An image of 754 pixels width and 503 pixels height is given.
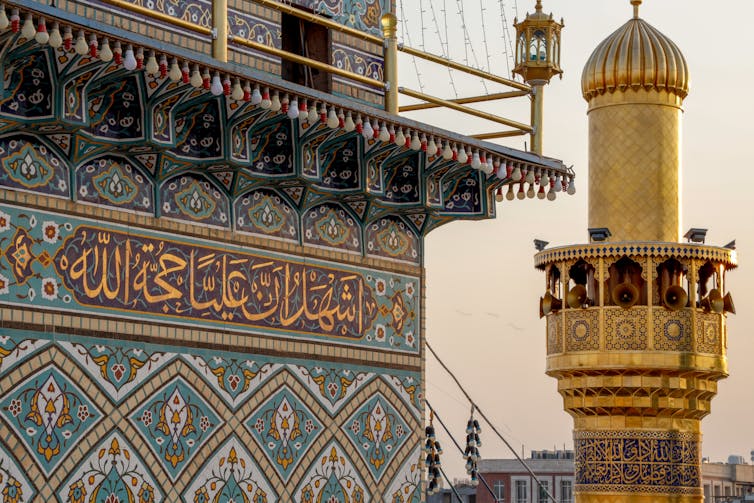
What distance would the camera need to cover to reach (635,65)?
20562 mm

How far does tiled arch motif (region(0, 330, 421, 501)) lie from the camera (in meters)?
7.08

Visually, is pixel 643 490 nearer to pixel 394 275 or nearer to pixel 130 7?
pixel 394 275

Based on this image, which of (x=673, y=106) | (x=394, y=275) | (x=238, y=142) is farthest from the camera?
(x=673, y=106)

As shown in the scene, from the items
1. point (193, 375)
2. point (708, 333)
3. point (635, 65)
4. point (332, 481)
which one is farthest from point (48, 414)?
point (635, 65)

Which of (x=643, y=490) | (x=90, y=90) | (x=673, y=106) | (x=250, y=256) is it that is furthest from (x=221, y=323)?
(x=673, y=106)

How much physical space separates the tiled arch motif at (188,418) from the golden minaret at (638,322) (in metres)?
10.8

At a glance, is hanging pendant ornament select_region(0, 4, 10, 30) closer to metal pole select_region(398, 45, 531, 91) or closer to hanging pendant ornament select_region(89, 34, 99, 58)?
hanging pendant ornament select_region(89, 34, 99, 58)

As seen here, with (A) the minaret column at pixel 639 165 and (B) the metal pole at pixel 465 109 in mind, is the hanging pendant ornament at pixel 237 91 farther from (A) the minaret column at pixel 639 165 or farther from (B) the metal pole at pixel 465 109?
(A) the minaret column at pixel 639 165

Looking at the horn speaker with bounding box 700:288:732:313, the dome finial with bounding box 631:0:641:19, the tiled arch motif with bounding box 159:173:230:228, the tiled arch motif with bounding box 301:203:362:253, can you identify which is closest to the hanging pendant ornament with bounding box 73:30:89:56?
the tiled arch motif with bounding box 159:173:230:228

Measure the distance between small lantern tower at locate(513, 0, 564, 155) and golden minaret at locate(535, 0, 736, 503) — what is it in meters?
10.2

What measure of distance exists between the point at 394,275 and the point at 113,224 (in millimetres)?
2226

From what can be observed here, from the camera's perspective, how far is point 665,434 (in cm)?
1961

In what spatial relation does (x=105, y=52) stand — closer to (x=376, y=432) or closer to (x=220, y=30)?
(x=220, y=30)

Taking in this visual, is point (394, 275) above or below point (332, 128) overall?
below
